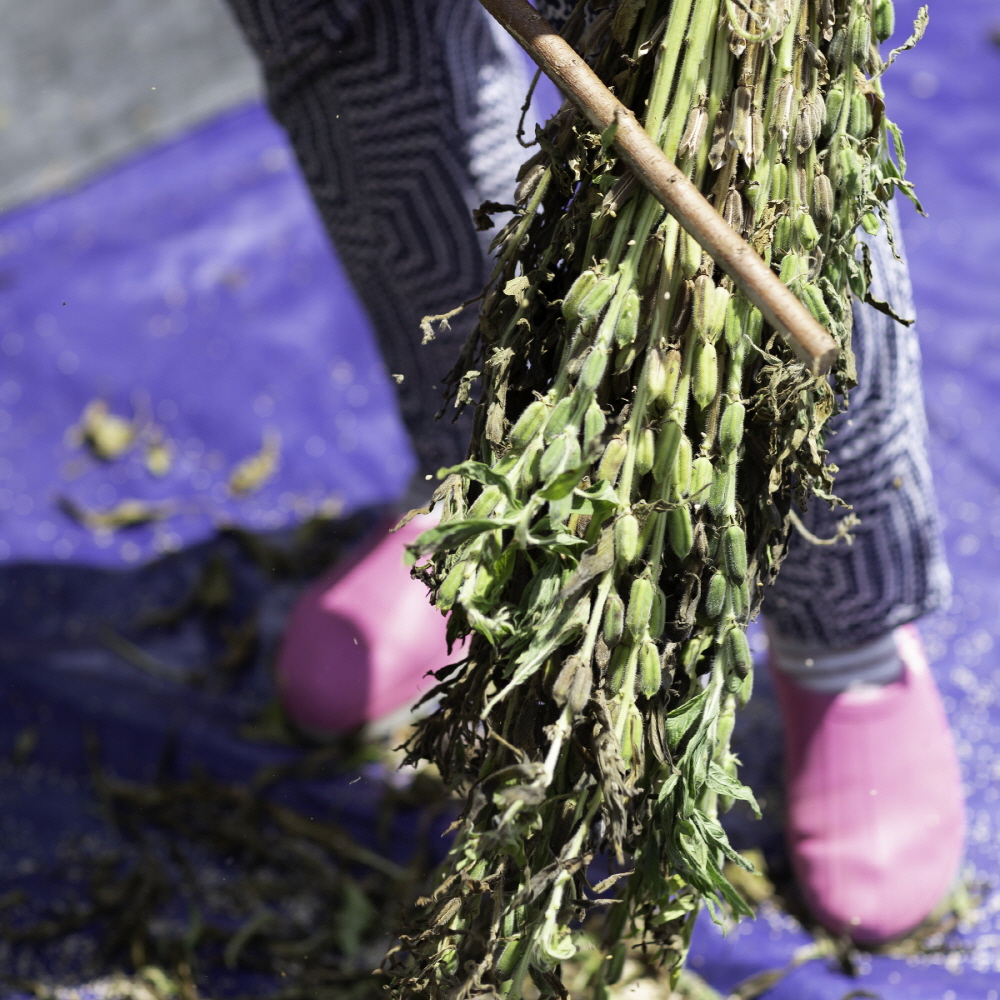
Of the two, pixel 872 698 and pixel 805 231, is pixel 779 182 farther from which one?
pixel 872 698

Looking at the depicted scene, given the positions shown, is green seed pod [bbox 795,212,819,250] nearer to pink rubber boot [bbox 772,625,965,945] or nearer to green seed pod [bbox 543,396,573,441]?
green seed pod [bbox 543,396,573,441]

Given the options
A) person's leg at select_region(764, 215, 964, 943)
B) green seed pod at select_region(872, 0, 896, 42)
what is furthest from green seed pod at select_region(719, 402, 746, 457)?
person's leg at select_region(764, 215, 964, 943)

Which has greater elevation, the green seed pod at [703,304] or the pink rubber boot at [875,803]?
the green seed pod at [703,304]

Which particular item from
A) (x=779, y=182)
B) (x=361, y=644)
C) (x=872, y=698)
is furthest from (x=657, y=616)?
(x=361, y=644)

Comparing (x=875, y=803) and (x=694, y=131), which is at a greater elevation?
(x=694, y=131)

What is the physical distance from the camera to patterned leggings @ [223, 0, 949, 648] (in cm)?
91

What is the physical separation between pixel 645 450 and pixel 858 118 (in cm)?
21

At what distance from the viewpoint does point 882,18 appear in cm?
60

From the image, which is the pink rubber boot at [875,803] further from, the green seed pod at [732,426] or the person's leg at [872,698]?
the green seed pod at [732,426]

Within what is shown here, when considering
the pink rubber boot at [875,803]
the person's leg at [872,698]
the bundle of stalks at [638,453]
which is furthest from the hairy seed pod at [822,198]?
the pink rubber boot at [875,803]

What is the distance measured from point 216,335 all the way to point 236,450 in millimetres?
266

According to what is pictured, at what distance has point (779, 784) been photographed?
123cm

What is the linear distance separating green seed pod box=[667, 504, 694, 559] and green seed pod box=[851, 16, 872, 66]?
10.2 inches

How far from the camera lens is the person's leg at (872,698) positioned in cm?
93
